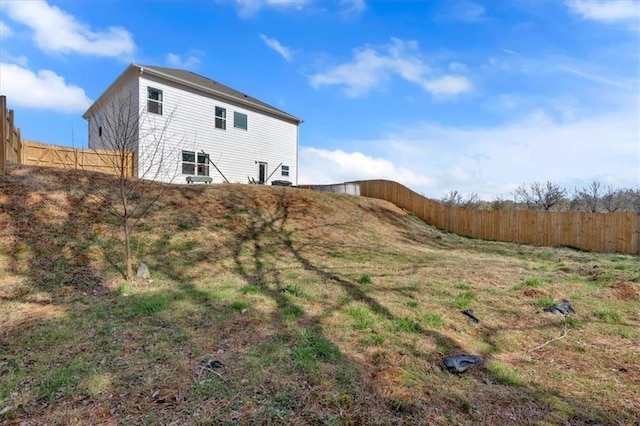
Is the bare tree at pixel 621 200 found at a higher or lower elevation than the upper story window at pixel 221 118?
lower

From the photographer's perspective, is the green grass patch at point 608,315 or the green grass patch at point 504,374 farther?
the green grass patch at point 608,315

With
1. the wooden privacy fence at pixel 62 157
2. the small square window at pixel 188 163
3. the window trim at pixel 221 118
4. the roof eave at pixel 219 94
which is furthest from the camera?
the window trim at pixel 221 118

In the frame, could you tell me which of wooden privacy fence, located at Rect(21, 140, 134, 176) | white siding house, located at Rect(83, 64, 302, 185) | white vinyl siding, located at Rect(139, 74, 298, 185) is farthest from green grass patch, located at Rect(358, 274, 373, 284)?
white vinyl siding, located at Rect(139, 74, 298, 185)

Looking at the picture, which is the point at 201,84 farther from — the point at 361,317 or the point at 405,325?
the point at 405,325

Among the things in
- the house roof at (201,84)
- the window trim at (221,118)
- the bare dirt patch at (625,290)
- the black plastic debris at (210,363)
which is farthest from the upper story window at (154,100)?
the bare dirt patch at (625,290)

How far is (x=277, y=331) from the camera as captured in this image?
359 cm

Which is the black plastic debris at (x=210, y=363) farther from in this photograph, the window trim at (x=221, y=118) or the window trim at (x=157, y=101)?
the window trim at (x=221, y=118)

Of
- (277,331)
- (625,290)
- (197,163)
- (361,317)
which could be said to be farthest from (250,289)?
(197,163)

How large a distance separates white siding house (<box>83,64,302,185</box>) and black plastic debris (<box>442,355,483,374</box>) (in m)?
12.5

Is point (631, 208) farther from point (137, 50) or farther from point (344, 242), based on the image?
point (137, 50)

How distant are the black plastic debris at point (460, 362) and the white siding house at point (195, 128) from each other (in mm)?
12532

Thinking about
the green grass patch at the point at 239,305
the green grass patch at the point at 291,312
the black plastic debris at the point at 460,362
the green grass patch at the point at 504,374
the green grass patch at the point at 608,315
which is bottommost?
the green grass patch at the point at 504,374

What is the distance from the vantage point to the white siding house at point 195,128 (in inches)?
558

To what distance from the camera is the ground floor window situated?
51.1ft
